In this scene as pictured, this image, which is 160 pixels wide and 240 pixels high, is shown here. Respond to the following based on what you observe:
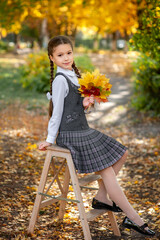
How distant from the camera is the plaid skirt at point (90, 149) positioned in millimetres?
2805

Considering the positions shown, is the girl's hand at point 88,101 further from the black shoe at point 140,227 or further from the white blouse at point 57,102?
the black shoe at point 140,227

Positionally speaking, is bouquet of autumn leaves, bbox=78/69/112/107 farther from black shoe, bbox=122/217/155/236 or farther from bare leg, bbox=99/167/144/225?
black shoe, bbox=122/217/155/236

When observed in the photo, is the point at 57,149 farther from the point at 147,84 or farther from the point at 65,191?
the point at 147,84

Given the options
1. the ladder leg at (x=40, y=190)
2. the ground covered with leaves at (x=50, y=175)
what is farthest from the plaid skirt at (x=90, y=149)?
the ground covered with leaves at (x=50, y=175)

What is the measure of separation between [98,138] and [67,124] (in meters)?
0.29

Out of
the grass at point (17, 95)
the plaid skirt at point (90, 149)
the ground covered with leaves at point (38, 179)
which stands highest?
the grass at point (17, 95)

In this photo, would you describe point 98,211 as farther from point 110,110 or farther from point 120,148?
point 110,110

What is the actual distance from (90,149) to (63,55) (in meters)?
0.83

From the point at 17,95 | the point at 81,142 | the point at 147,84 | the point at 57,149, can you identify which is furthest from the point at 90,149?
the point at 17,95

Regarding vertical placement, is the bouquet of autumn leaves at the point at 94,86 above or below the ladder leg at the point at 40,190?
above

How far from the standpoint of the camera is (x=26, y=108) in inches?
357

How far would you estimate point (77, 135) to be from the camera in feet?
9.44

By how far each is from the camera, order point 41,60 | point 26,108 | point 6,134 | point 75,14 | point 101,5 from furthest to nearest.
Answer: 1. point 75,14
2. point 101,5
3. point 41,60
4. point 26,108
5. point 6,134

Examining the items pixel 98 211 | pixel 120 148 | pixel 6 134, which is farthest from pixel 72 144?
pixel 6 134
